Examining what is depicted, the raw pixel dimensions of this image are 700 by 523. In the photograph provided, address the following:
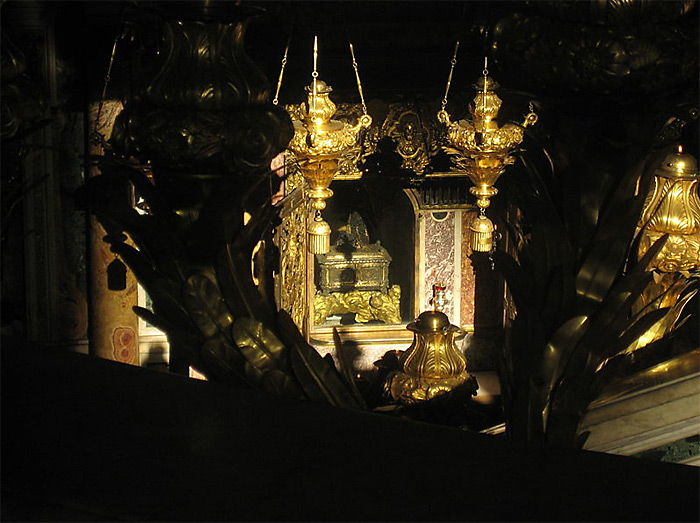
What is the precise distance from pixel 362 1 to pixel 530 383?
5151mm

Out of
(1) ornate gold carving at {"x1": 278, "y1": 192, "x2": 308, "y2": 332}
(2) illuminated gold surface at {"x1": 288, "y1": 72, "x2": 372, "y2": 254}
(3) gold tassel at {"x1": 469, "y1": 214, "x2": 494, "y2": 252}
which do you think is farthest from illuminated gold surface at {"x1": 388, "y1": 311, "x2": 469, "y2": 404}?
(1) ornate gold carving at {"x1": 278, "y1": 192, "x2": 308, "y2": 332}

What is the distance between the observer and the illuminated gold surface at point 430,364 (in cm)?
519

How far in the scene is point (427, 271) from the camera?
7.07 m

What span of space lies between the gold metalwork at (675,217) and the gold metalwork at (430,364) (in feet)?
9.30

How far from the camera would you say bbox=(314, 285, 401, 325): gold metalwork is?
7195 millimetres

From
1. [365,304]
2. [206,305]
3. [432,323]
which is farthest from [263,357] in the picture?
[365,304]

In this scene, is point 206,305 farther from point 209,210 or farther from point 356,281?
point 356,281

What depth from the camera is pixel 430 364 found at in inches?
206

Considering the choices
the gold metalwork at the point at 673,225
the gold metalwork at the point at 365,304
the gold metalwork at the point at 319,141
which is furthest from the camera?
the gold metalwork at the point at 365,304

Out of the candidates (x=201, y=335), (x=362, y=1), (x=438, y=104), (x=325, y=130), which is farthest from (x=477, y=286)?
(x=201, y=335)

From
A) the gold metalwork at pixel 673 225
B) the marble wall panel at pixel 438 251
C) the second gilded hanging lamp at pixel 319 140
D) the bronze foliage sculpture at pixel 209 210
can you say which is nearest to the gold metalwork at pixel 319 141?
the second gilded hanging lamp at pixel 319 140

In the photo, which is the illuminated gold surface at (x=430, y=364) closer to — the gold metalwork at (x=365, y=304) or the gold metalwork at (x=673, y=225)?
the gold metalwork at (x=365, y=304)

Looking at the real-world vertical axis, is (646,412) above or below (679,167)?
below

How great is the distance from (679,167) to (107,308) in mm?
4267
